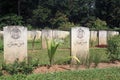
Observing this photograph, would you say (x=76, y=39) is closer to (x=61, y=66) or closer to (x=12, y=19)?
(x=61, y=66)

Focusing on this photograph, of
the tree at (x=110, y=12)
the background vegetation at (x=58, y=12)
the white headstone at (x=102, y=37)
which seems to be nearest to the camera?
the white headstone at (x=102, y=37)

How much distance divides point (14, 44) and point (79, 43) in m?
2.64

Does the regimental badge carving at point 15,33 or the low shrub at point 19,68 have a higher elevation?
the regimental badge carving at point 15,33

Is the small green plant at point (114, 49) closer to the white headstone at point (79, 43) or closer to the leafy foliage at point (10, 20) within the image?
the white headstone at point (79, 43)

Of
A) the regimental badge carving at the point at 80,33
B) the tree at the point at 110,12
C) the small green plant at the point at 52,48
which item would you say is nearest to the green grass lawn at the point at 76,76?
the small green plant at the point at 52,48

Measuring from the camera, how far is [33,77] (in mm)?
8047

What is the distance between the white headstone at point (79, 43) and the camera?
449 inches

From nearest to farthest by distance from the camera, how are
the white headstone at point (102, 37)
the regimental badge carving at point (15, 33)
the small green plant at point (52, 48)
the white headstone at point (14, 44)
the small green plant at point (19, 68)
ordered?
the small green plant at point (19, 68) < the white headstone at point (14, 44) < the regimental badge carving at point (15, 33) < the small green plant at point (52, 48) < the white headstone at point (102, 37)

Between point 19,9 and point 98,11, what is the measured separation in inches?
605

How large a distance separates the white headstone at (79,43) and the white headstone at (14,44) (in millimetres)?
1949

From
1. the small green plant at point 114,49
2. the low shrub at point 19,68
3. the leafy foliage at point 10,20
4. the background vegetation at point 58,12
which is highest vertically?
the background vegetation at point 58,12

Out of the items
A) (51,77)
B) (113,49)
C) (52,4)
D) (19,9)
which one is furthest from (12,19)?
(51,77)

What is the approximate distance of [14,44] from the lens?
10211mm

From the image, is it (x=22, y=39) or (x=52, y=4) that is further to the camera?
(x=52, y=4)
